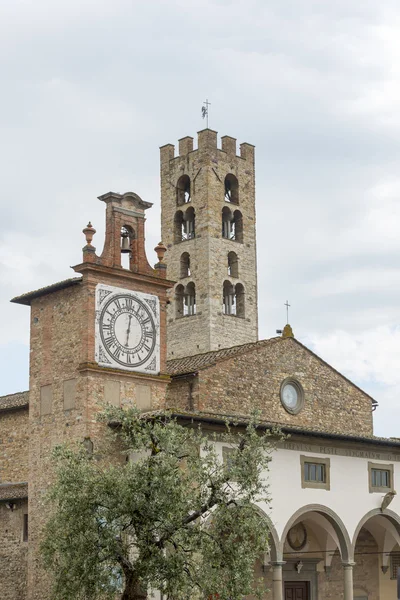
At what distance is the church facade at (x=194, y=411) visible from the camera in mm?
26453

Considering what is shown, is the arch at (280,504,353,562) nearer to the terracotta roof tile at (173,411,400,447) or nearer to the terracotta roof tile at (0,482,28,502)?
the terracotta roof tile at (173,411,400,447)

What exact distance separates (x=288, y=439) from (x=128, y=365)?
14.0 feet

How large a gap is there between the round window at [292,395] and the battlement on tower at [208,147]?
2114cm

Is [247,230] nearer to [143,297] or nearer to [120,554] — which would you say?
[143,297]

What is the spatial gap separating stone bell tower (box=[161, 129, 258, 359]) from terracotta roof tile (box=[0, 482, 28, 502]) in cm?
2010

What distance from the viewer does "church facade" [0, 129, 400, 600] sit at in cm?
2645

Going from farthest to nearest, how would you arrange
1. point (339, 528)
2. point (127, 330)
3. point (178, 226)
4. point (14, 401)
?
1. point (178, 226)
2. point (14, 401)
3. point (339, 528)
4. point (127, 330)

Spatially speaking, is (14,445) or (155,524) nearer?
(155,524)

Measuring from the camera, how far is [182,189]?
52.0m

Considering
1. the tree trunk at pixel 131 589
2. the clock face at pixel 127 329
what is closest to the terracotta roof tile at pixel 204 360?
→ the clock face at pixel 127 329

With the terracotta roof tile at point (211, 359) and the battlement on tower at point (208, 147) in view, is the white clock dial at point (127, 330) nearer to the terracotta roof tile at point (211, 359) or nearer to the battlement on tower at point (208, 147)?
the terracotta roof tile at point (211, 359)

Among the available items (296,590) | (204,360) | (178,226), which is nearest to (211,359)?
(204,360)

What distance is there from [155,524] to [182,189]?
1307 inches

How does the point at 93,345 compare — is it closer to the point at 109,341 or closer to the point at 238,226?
the point at 109,341
